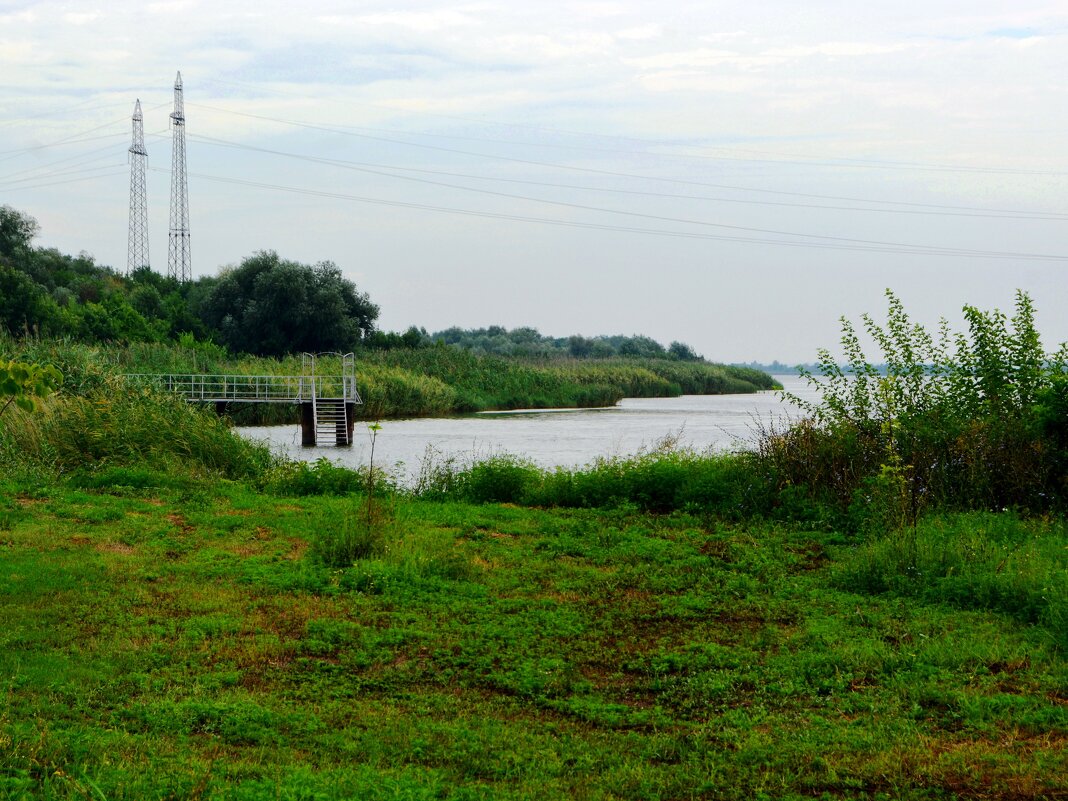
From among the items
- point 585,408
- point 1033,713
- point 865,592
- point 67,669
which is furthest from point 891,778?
point 585,408

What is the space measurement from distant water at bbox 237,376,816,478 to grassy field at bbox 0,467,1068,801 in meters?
12.0

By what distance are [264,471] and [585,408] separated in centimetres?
4172

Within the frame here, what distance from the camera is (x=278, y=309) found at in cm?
6228

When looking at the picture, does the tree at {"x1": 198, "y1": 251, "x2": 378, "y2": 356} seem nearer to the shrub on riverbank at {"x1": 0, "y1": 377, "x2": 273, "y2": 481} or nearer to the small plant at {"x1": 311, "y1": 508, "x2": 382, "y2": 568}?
the shrub on riverbank at {"x1": 0, "y1": 377, "x2": 273, "y2": 481}

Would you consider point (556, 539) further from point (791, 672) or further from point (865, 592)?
point (791, 672)

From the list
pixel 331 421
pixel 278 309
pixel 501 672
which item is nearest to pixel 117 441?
pixel 501 672

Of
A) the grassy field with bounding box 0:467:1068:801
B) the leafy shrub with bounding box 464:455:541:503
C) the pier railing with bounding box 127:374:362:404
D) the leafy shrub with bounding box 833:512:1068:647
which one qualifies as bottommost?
the grassy field with bounding box 0:467:1068:801

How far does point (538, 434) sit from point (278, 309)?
98.6 ft

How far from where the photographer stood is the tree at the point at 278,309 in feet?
204

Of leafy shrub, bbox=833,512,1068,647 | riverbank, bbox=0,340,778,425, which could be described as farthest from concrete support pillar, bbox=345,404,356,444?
leafy shrub, bbox=833,512,1068,647

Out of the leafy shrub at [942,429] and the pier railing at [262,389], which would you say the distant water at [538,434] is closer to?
the pier railing at [262,389]

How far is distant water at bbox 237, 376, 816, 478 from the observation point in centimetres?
2800

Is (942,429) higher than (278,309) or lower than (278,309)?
lower

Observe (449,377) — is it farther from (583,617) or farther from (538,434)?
(583,617)
